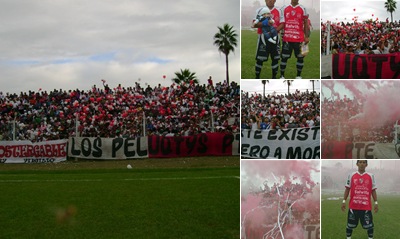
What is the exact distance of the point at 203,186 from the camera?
44.5 ft

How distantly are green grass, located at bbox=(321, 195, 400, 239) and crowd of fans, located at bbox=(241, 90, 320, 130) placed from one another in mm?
798

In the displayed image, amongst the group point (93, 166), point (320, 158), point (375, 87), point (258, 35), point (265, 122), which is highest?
point (258, 35)

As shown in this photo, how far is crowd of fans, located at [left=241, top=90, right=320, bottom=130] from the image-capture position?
5.32 metres

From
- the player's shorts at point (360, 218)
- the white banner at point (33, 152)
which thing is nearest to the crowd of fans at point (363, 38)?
the player's shorts at point (360, 218)

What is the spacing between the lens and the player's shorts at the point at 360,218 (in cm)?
542

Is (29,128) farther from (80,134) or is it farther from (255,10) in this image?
(255,10)

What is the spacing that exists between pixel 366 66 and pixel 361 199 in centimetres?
127

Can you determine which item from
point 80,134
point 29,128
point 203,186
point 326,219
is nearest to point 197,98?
point 80,134

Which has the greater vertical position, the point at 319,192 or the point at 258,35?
the point at 258,35

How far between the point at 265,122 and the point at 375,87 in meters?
1.05

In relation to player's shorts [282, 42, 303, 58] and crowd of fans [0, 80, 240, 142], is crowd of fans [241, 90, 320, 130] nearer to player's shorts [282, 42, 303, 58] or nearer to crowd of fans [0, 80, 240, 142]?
player's shorts [282, 42, 303, 58]

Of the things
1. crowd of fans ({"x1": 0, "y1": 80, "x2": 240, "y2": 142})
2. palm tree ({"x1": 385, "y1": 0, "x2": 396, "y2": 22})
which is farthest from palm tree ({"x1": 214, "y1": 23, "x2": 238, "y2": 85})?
palm tree ({"x1": 385, "y1": 0, "x2": 396, "y2": 22})

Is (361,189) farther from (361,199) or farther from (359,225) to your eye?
(359,225)

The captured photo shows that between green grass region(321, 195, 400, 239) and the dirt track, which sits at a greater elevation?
green grass region(321, 195, 400, 239)
